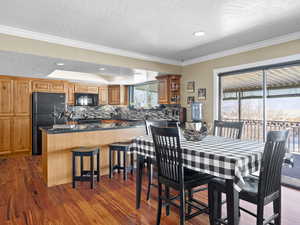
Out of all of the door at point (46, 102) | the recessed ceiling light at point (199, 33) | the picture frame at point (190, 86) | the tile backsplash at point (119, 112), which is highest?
the recessed ceiling light at point (199, 33)

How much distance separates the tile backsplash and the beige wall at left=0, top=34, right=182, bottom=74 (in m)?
1.40

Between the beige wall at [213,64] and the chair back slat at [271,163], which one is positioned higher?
the beige wall at [213,64]

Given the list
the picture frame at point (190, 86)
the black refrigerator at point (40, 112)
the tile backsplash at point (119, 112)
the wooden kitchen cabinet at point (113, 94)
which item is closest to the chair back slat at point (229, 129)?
the picture frame at point (190, 86)

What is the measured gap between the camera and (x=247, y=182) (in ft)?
6.07

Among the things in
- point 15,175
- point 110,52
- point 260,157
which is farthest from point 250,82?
point 15,175

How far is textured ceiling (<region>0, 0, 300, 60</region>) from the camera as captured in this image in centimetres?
232

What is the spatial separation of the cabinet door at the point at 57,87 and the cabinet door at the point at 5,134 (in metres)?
1.35

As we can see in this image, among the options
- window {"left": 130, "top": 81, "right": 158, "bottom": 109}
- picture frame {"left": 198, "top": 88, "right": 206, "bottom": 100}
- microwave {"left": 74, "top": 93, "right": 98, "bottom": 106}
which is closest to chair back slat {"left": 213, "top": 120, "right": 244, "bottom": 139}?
picture frame {"left": 198, "top": 88, "right": 206, "bottom": 100}

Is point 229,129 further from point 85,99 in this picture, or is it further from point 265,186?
point 85,99

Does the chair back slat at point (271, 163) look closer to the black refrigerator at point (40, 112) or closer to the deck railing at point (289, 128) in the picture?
the deck railing at point (289, 128)

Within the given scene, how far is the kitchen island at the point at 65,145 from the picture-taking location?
316 centimetres

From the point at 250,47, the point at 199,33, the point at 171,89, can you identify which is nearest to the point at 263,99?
the point at 250,47

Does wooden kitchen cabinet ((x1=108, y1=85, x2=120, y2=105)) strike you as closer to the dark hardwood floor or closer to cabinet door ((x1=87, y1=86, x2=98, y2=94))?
cabinet door ((x1=87, y1=86, x2=98, y2=94))

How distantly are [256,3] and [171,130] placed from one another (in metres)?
1.85
